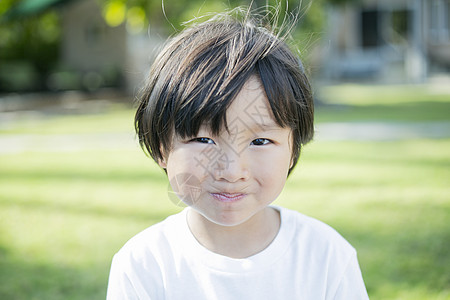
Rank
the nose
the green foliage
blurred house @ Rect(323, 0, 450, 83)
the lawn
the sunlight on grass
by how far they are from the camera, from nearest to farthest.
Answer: the nose
the lawn
the sunlight on grass
the green foliage
blurred house @ Rect(323, 0, 450, 83)

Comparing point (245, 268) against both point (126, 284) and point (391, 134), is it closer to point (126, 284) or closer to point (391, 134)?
point (126, 284)

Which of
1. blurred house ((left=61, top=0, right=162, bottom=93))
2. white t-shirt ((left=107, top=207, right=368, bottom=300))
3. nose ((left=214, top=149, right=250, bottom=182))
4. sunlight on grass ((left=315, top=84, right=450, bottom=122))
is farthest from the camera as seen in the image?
blurred house ((left=61, top=0, right=162, bottom=93))

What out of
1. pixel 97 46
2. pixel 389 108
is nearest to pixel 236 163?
pixel 389 108

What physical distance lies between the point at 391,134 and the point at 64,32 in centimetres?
1371

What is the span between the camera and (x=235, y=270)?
1366 millimetres

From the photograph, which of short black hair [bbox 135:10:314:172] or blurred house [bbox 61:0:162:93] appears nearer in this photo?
short black hair [bbox 135:10:314:172]

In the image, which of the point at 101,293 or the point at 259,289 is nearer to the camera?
the point at 259,289

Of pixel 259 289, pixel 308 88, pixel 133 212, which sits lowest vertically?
pixel 133 212

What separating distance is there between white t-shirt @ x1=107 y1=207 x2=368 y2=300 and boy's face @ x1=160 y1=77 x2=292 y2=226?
14 cm

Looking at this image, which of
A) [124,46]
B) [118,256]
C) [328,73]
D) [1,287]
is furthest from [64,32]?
[118,256]

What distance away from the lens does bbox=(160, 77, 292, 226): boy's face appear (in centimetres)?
127

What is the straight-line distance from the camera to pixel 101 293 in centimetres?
256

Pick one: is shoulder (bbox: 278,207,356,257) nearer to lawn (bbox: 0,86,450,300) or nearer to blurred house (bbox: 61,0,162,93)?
lawn (bbox: 0,86,450,300)

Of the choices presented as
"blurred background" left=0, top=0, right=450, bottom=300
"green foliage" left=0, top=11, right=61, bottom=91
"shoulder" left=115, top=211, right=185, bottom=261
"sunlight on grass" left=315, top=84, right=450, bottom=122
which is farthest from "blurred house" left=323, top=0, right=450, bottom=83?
"shoulder" left=115, top=211, right=185, bottom=261
